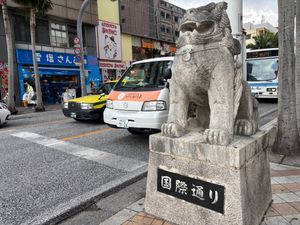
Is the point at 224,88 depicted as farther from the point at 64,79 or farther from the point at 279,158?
the point at 64,79

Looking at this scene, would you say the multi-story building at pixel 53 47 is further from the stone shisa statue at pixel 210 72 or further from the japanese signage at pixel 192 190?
the japanese signage at pixel 192 190

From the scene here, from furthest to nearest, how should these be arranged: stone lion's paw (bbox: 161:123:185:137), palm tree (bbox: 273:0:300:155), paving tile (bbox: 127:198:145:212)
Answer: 1. palm tree (bbox: 273:0:300:155)
2. paving tile (bbox: 127:198:145:212)
3. stone lion's paw (bbox: 161:123:185:137)

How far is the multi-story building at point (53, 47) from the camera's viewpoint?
16.9m

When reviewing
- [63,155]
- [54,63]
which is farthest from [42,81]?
[63,155]

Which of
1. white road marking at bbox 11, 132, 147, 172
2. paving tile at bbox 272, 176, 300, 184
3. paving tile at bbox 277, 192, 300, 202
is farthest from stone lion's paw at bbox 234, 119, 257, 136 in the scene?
white road marking at bbox 11, 132, 147, 172

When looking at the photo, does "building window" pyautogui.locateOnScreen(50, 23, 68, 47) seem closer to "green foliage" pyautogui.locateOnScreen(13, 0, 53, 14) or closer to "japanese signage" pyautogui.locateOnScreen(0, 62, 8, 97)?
"japanese signage" pyautogui.locateOnScreen(0, 62, 8, 97)

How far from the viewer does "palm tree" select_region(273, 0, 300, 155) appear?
404cm

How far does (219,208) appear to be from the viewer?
214cm

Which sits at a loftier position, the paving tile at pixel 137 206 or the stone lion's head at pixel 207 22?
the stone lion's head at pixel 207 22

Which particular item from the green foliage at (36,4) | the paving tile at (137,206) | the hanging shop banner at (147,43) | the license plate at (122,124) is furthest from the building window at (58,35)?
the paving tile at (137,206)

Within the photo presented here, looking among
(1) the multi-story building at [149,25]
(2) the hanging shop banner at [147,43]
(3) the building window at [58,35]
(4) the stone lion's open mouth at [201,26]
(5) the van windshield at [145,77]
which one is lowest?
(5) the van windshield at [145,77]

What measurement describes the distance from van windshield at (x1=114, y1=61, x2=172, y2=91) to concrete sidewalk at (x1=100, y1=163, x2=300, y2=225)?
2.92 metres

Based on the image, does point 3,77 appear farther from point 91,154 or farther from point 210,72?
point 210,72

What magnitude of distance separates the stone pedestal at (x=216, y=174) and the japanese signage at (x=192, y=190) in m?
0.02
